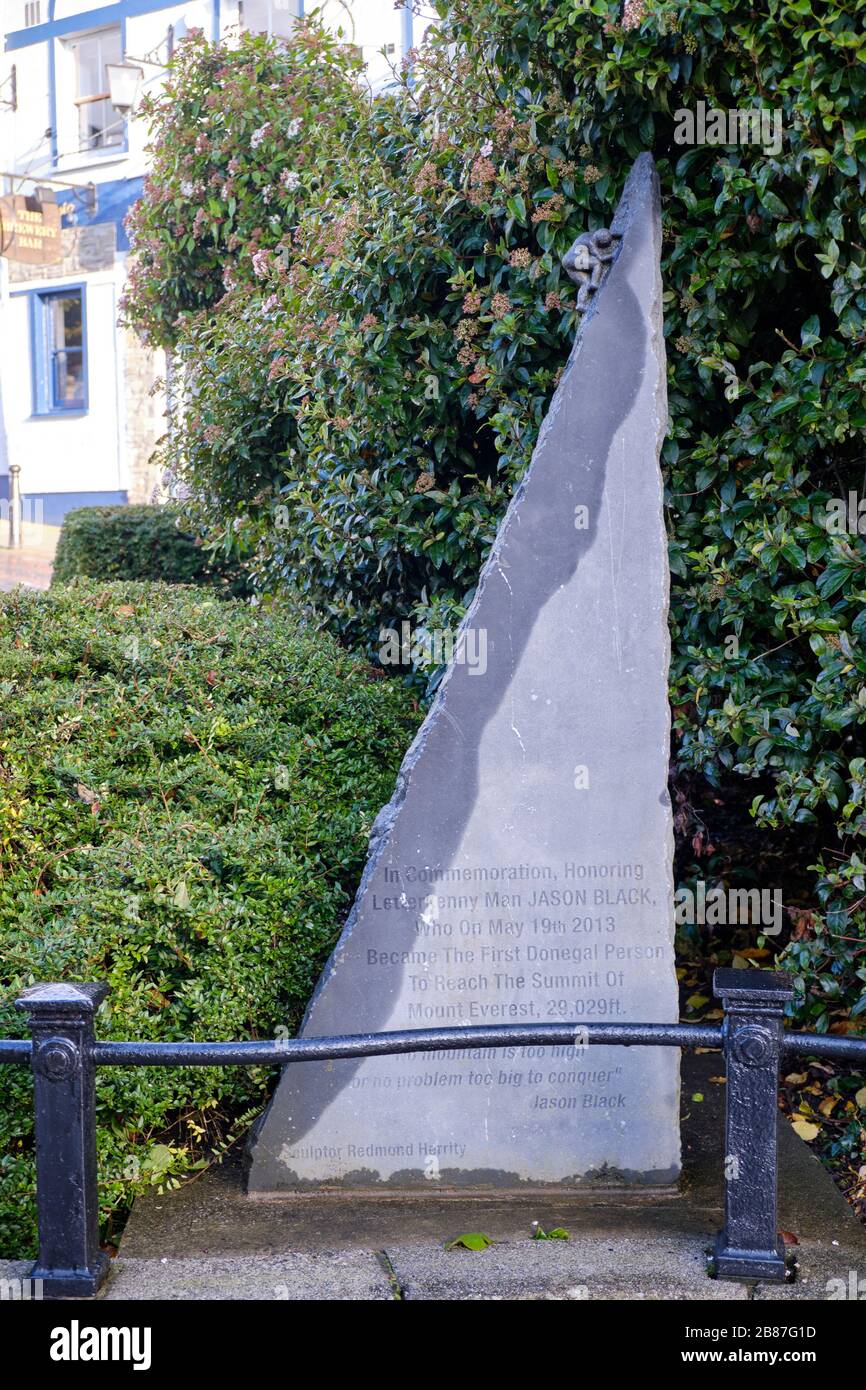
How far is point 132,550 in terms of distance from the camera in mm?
11453

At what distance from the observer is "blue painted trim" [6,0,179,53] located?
16844mm

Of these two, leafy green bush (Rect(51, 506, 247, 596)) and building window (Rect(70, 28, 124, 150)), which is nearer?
leafy green bush (Rect(51, 506, 247, 596))

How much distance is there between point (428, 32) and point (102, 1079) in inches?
183

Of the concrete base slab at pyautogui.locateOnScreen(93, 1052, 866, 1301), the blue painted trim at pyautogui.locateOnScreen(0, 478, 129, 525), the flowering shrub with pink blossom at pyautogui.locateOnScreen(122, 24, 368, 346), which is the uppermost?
the flowering shrub with pink blossom at pyautogui.locateOnScreen(122, 24, 368, 346)

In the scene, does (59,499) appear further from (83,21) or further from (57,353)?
(83,21)

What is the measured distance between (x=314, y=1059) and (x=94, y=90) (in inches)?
735

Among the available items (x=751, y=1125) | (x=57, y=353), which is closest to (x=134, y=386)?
(x=57, y=353)

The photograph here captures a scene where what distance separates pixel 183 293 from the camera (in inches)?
381

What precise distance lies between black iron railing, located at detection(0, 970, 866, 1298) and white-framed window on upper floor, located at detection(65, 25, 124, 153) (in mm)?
17708

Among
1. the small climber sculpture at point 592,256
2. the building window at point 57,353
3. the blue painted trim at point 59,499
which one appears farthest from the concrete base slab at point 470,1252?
the building window at point 57,353

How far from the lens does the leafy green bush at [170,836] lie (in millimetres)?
3510
